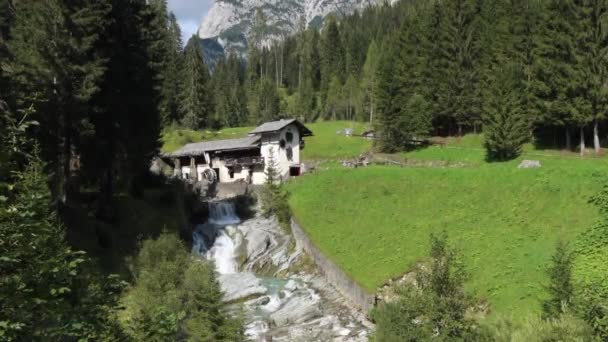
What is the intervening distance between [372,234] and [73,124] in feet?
75.4

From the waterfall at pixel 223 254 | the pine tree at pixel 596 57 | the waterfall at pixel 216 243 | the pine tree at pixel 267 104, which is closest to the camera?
the waterfall at pixel 223 254

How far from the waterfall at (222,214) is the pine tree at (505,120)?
28.6 m

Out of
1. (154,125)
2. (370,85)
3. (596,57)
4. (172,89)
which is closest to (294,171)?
(154,125)

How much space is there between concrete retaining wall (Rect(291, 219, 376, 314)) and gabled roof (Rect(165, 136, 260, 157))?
775 inches

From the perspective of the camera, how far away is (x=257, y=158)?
5838 centimetres

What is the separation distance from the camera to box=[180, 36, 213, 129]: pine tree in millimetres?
91119

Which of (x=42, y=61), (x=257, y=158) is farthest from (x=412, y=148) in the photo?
(x=42, y=61)

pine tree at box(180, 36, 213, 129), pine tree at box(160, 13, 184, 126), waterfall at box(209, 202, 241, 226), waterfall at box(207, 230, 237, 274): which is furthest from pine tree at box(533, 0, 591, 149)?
pine tree at box(180, 36, 213, 129)

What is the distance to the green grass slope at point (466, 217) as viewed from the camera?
27.4 meters

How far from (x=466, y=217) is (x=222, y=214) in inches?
971

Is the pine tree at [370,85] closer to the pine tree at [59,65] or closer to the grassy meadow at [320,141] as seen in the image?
the grassy meadow at [320,141]

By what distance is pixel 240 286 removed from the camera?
33844mm

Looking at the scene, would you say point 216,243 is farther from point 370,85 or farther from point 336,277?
point 370,85

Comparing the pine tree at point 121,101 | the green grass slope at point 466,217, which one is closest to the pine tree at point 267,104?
the green grass slope at point 466,217
